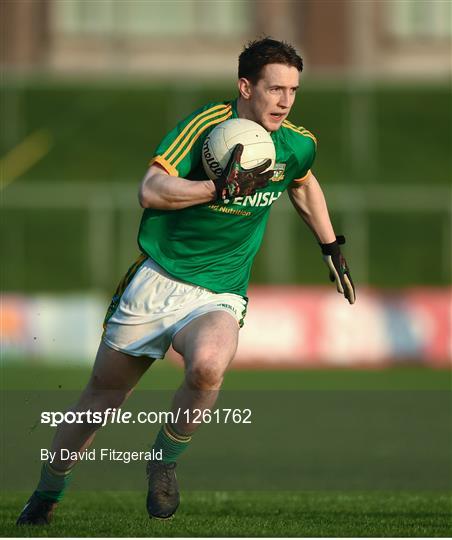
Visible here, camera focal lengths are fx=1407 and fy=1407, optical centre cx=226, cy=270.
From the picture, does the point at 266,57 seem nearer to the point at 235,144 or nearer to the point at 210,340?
the point at 235,144

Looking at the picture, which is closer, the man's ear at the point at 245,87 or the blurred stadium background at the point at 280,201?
the man's ear at the point at 245,87

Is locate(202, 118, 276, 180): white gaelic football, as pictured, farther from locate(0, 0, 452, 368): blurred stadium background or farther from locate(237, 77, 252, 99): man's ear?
locate(0, 0, 452, 368): blurred stadium background

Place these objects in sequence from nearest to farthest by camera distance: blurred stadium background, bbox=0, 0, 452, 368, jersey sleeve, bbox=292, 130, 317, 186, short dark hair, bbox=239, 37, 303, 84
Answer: short dark hair, bbox=239, 37, 303, 84 → jersey sleeve, bbox=292, 130, 317, 186 → blurred stadium background, bbox=0, 0, 452, 368

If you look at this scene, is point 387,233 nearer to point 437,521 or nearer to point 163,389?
point 163,389

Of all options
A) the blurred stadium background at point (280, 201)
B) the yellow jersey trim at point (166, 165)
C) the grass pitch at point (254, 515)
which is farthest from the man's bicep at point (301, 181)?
the blurred stadium background at point (280, 201)

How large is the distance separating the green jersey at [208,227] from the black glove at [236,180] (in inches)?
9.8

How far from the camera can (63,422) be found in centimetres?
723

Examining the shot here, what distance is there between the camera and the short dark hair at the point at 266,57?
707 centimetres

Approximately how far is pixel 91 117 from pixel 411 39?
9.27m

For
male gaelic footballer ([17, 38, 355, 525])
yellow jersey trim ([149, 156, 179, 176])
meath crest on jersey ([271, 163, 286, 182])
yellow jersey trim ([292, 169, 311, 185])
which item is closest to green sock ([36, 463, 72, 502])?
male gaelic footballer ([17, 38, 355, 525])

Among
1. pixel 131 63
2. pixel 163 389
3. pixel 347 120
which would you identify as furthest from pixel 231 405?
pixel 131 63

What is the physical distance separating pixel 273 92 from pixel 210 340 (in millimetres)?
1302

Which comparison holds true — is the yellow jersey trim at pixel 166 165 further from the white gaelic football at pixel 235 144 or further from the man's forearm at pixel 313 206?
the man's forearm at pixel 313 206

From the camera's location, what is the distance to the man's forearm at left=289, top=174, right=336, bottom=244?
7695mm
